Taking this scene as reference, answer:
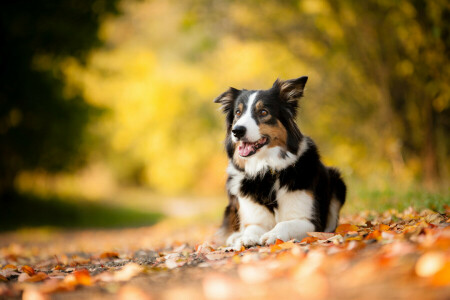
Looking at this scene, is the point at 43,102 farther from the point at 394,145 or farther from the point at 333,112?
the point at 394,145

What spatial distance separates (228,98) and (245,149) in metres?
0.80

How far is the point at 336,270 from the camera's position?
→ 7.88ft

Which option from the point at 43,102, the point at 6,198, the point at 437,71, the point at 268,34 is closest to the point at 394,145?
the point at 437,71

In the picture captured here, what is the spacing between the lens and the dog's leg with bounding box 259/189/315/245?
154 inches

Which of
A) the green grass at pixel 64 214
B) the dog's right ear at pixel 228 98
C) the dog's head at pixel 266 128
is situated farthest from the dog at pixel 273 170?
the green grass at pixel 64 214

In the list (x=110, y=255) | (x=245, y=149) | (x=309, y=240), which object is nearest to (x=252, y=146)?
(x=245, y=149)

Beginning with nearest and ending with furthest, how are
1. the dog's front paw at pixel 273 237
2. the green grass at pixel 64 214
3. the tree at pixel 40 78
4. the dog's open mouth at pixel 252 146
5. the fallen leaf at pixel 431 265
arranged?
1. the fallen leaf at pixel 431 265
2. the dog's front paw at pixel 273 237
3. the dog's open mouth at pixel 252 146
4. the tree at pixel 40 78
5. the green grass at pixel 64 214

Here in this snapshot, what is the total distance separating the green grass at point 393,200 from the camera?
551 centimetres

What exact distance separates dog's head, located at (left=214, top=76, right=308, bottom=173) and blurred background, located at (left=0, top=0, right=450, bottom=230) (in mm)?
814

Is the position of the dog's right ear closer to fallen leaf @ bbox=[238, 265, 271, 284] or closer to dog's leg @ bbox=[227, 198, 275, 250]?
dog's leg @ bbox=[227, 198, 275, 250]

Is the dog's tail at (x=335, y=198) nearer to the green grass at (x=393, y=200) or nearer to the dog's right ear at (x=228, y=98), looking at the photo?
the green grass at (x=393, y=200)

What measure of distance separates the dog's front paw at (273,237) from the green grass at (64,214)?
11932mm

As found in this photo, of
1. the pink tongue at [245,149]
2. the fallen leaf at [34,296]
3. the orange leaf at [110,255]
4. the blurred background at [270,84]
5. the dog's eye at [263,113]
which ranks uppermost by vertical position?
the blurred background at [270,84]

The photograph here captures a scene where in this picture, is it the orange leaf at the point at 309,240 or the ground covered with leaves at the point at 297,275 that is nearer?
the ground covered with leaves at the point at 297,275
